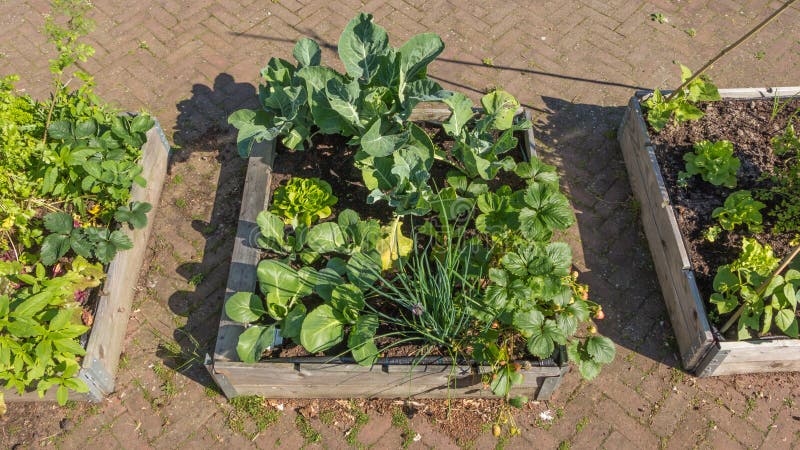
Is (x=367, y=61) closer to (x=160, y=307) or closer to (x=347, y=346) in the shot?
(x=347, y=346)

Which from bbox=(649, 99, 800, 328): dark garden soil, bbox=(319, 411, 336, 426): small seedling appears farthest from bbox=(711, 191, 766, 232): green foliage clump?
bbox=(319, 411, 336, 426): small seedling

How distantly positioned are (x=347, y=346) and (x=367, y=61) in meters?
1.75

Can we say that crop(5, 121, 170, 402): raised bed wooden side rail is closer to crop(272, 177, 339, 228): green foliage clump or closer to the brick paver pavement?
the brick paver pavement

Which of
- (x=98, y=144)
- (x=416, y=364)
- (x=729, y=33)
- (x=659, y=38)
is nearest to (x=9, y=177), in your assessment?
(x=98, y=144)

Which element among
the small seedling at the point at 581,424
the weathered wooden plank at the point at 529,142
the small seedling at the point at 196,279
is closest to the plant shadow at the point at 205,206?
the small seedling at the point at 196,279

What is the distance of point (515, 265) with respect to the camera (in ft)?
9.70

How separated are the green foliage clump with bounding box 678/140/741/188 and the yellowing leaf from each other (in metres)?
1.90

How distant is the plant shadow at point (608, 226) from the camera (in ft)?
12.1

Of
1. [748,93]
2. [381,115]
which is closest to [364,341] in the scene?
[381,115]

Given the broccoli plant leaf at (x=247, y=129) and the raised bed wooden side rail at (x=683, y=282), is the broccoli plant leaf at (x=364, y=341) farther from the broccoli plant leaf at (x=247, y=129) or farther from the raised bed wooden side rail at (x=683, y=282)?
the raised bed wooden side rail at (x=683, y=282)

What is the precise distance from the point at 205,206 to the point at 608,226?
2.88m

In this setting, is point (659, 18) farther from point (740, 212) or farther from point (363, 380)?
point (363, 380)

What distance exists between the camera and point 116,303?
3496 millimetres

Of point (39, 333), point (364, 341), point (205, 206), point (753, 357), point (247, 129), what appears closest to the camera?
point (39, 333)
